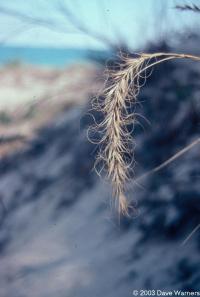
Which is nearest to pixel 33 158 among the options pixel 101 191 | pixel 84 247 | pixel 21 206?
pixel 21 206

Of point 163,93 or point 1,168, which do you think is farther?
point 163,93

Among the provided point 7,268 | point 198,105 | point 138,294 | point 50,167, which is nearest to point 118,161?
point 138,294

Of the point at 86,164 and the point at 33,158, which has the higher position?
the point at 33,158

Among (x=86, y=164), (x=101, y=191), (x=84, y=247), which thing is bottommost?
(x=84, y=247)

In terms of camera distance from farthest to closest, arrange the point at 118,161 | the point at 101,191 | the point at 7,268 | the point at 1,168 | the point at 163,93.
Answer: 1. the point at 163,93
2. the point at 1,168
3. the point at 101,191
4. the point at 7,268
5. the point at 118,161

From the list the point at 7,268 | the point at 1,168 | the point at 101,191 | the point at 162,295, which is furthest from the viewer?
the point at 1,168

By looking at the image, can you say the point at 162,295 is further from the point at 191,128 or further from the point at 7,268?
the point at 191,128

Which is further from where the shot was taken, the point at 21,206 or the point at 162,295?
the point at 21,206

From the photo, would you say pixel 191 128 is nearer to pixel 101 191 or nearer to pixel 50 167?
pixel 101 191

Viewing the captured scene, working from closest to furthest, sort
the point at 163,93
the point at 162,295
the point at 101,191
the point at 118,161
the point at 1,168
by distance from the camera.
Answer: the point at 118,161
the point at 162,295
the point at 101,191
the point at 1,168
the point at 163,93
